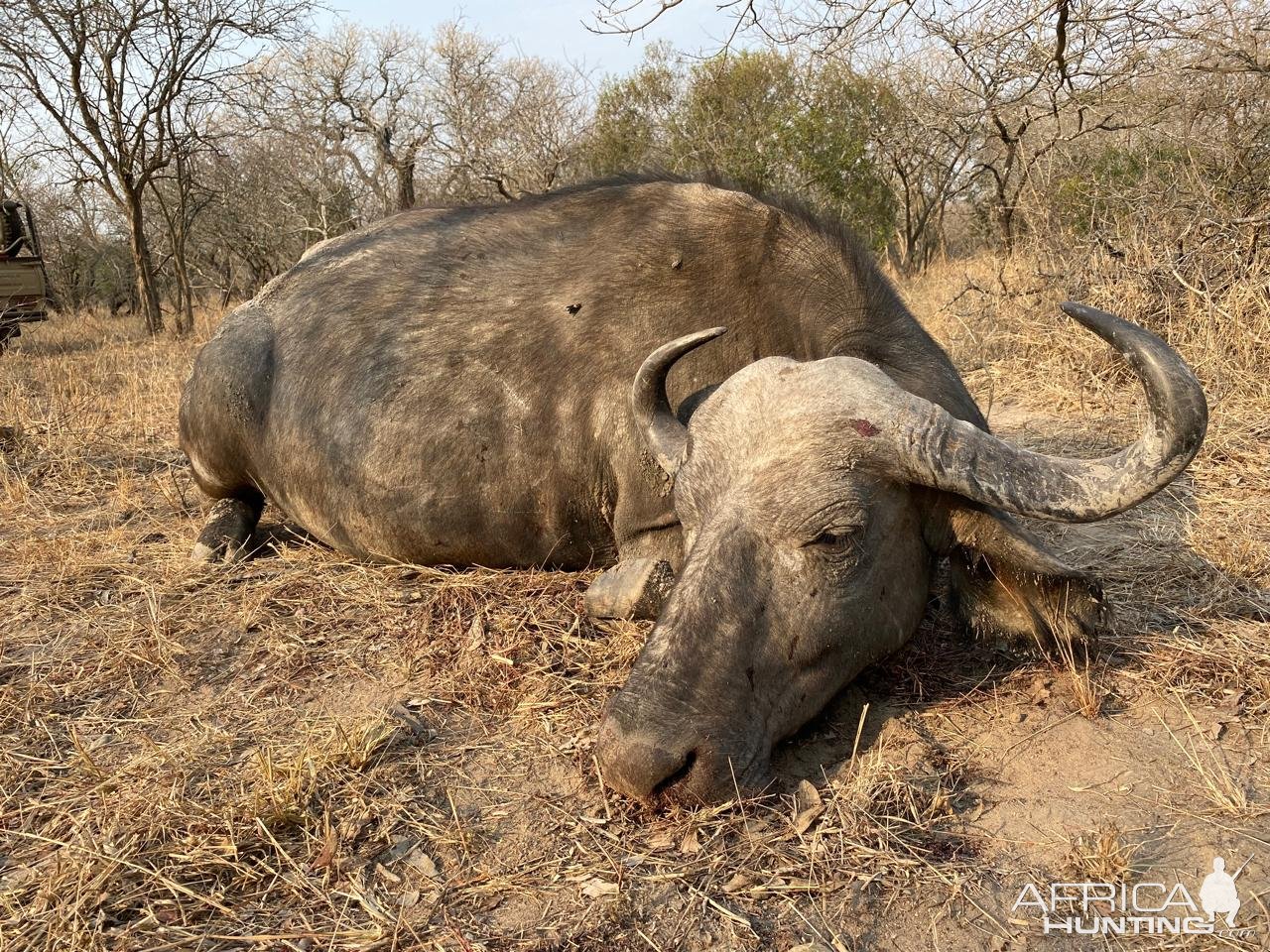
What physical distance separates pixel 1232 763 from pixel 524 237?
361 centimetres

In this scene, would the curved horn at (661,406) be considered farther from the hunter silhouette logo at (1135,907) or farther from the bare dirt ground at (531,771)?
the hunter silhouette logo at (1135,907)

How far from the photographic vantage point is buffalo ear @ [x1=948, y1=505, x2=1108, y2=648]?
9.43 feet

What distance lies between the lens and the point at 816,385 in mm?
2939

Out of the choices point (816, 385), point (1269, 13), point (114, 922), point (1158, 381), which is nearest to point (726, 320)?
point (816, 385)

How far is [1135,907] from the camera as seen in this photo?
81.4 inches

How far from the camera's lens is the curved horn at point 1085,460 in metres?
2.47

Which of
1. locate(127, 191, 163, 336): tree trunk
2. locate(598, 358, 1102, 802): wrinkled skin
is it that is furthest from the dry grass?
locate(127, 191, 163, 336): tree trunk

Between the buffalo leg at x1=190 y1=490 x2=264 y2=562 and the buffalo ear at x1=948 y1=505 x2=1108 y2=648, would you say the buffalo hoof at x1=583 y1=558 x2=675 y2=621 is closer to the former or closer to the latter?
the buffalo ear at x1=948 y1=505 x2=1108 y2=648

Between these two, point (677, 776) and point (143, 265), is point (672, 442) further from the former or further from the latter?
point (143, 265)

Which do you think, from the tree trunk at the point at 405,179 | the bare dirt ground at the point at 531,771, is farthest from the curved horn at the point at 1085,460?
the tree trunk at the point at 405,179

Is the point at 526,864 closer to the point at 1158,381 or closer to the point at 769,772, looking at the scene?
the point at 769,772

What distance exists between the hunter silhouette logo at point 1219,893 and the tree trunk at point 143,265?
59.7ft

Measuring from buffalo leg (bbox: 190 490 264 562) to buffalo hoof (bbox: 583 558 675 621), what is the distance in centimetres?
220

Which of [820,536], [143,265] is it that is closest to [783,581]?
[820,536]
